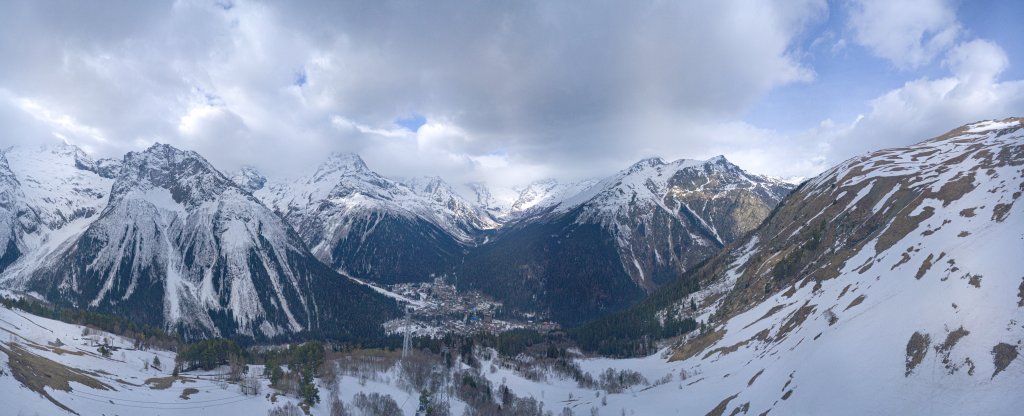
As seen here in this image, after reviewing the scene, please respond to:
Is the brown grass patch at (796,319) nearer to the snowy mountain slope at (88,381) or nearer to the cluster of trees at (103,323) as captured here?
the snowy mountain slope at (88,381)

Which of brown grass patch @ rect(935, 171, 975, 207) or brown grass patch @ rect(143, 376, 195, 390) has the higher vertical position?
brown grass patch @ rect(935, 171, 975, 207)

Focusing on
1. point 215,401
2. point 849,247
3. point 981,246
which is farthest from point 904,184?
point 215,401

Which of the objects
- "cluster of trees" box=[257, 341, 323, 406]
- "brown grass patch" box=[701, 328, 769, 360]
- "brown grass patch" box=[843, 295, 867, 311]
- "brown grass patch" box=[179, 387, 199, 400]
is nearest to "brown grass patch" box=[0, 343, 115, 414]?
"brown grass patch" box=[179, 387, 199, 400]

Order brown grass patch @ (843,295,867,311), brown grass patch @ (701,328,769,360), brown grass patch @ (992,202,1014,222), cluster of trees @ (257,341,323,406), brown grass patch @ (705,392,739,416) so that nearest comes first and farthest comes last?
brown grass patch @ (992,202,1014,222) < brown grass patch @ (705,392,739,416) < brown grass patch @ (843,295,867,311) < brown grass patch @ (701,328,769,360) < cluster of trees @ (257,341,323,406)

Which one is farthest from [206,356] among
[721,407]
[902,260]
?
[902,260]

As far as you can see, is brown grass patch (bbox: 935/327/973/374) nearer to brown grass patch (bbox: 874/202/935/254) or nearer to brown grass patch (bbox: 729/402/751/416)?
brown grass patch (bbox: 729/402/751/416)

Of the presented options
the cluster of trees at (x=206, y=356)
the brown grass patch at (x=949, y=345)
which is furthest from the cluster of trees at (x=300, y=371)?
the brown grass patch at (x=949, y=345)
